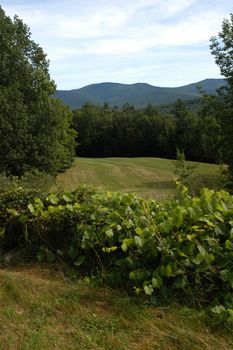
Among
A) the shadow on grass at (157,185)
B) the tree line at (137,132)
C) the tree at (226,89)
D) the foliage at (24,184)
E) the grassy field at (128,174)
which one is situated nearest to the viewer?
the foliage at (24,184)

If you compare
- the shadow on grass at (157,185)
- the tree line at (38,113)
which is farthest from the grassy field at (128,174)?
the tree line at (38,113)

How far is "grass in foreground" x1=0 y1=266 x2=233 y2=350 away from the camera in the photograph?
112 inches

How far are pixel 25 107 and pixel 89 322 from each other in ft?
123

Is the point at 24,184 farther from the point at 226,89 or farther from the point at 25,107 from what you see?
the point at 25,107

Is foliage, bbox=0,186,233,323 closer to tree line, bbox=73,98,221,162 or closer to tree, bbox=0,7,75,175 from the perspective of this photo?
tree, bbox=0,7,75,175

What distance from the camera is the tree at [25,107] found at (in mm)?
38750

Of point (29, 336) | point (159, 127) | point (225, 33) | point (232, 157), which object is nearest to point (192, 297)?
point (29, 336)

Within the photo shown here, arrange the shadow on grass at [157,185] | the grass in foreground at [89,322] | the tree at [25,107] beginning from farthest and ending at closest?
1. the shadow on grass at [157,185]
2. the tree at [25,107]
3. the grass in foreground at [89,322]

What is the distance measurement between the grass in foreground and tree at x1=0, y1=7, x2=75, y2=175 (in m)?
35.3

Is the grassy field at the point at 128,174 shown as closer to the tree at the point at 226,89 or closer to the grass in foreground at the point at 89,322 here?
the tree at the point at 226,89

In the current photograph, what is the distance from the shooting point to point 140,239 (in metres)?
3.46

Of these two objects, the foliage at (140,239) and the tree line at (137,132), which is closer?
the foliage at (140,239)

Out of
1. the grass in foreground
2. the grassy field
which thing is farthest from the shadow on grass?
the grass in foreground

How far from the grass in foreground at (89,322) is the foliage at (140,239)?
157 millimetres
